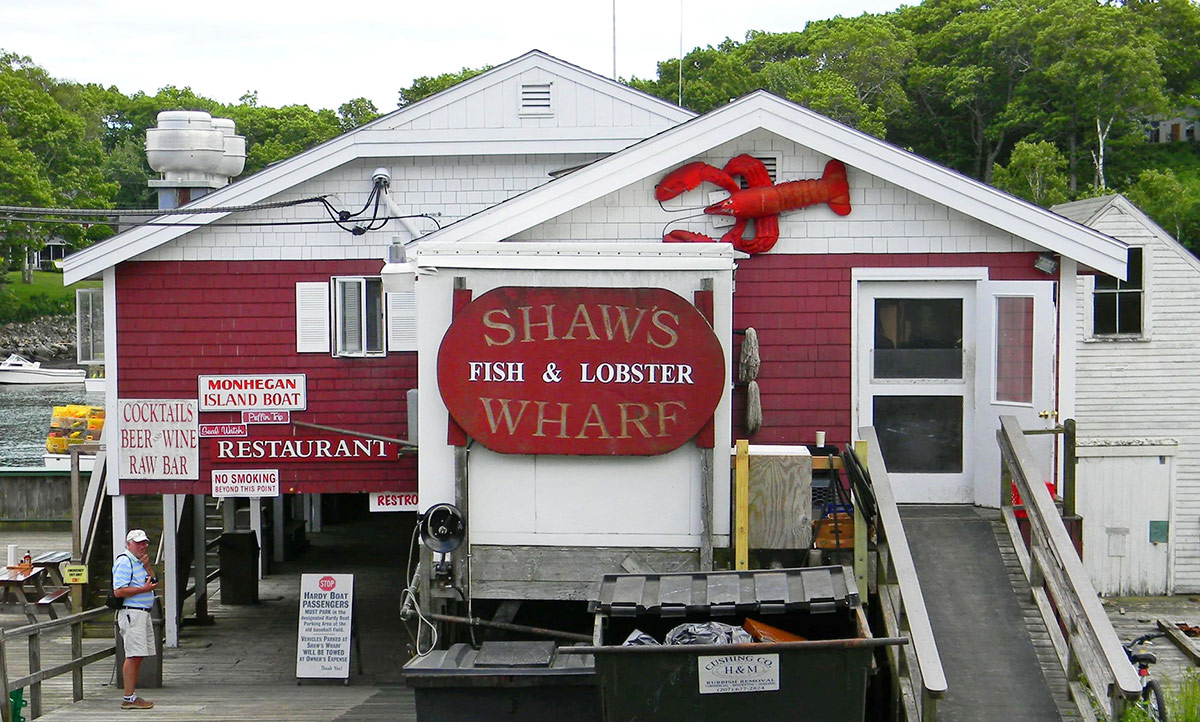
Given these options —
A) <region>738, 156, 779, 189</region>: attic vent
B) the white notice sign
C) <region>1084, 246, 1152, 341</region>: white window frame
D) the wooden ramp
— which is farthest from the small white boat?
the white notice sign

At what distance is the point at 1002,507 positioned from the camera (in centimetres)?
1042

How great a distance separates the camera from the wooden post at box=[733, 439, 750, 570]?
388 inches

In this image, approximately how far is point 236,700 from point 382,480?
3475 millimetres

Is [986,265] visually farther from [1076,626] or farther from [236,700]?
[236,700]

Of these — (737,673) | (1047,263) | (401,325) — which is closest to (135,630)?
(401,325)

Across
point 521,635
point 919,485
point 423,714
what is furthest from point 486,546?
point 919,485

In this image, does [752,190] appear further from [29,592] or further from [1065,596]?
[29,592]

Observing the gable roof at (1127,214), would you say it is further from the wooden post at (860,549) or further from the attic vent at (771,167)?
the wooden post at (860,549)

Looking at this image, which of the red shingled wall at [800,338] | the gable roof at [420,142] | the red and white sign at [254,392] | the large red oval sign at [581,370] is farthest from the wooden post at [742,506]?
the red and white sign at [254,392]

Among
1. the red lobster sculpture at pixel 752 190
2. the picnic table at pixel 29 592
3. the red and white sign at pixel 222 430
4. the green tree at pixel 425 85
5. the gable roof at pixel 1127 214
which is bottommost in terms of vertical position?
the picnic table at pixel 29 592

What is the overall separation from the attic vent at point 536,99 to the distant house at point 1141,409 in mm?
10396

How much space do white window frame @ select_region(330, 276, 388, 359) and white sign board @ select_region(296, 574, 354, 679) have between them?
2.56 metres

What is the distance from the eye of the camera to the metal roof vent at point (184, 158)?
1750 centimetres

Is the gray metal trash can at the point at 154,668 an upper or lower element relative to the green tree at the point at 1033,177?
lower
